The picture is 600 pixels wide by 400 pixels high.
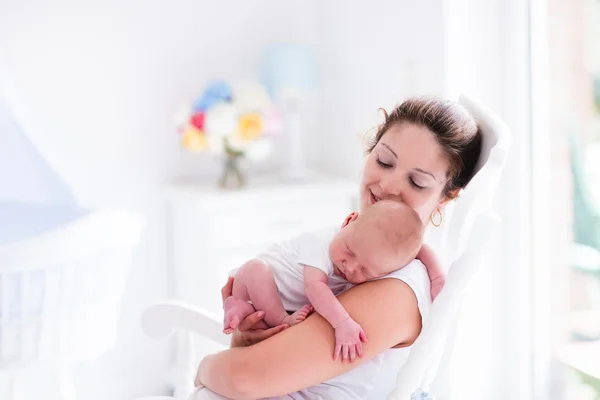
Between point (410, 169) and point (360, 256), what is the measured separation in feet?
0.60

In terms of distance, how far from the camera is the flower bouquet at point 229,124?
2.85 m

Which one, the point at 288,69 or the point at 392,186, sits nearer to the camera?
the point at 392,186

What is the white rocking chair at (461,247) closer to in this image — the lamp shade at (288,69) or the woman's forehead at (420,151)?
the woman's forehead at (420,151)

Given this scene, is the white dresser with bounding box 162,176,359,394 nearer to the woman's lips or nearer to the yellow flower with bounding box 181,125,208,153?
the yellow flower with bounding box 181,125,208,153

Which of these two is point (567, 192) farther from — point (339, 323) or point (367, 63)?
point (339, 323)

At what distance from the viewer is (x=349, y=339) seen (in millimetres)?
1189

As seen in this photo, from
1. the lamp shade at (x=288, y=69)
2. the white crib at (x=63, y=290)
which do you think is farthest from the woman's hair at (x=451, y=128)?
the lamp shade at (x=288, y=69)

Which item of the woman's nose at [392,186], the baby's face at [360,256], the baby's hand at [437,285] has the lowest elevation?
the baby's hand at [437,285]

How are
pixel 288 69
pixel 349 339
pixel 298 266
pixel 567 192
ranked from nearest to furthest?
pixel 349 339 → pixel 298 266 → pixel 567 192 → pixel 288 69

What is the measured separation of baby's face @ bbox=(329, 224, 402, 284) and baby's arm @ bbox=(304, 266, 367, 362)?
6 cm

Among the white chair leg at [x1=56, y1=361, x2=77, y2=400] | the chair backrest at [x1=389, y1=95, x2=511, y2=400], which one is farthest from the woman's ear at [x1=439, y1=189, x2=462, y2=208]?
the white chair leg at [x1=56, y1=361, x2=77, y2=400]

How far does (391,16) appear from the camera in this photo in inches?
112

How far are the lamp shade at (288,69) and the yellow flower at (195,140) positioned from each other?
37cm

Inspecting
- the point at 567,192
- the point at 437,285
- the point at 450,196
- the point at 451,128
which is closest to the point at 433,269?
the point at 437,285
